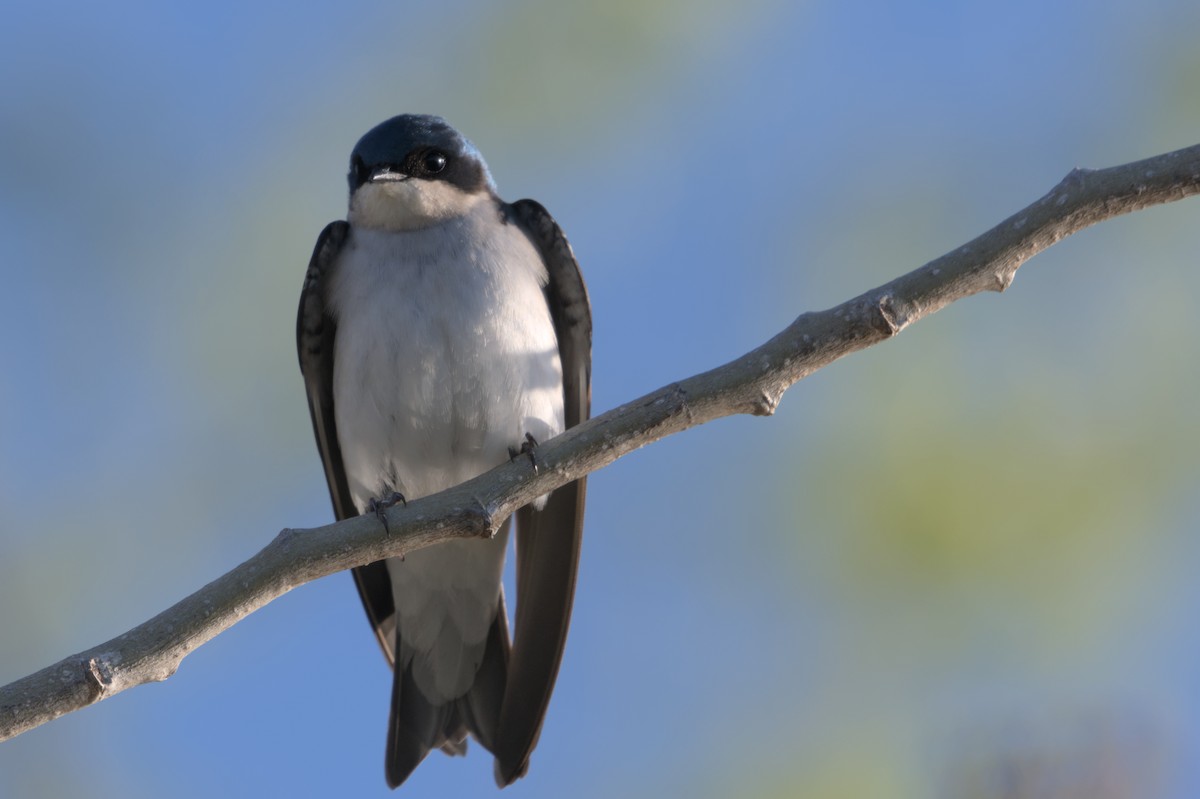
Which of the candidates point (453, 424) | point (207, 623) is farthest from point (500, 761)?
point (207, 623)

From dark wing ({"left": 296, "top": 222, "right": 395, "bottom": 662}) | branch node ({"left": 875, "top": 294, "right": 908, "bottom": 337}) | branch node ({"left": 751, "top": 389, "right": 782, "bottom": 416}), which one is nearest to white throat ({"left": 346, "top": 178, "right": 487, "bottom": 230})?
dark wing ({"left": 296, "top": 222, "right": 395, "bottom": 662})

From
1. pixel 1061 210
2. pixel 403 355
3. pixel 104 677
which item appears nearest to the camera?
pixel 104 677

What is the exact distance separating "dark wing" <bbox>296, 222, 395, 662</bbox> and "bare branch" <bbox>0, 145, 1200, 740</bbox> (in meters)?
1.79

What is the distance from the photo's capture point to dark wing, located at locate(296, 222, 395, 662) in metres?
4.51

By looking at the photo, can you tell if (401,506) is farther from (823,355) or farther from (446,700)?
(446,700)

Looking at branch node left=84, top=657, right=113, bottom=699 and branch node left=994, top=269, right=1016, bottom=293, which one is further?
branch node left=994, top=269, right=1016, bottom=293

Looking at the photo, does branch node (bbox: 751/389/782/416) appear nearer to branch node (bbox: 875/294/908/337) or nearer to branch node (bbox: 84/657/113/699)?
branch node (bbox: 875/294/908/337)

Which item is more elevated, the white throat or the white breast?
the white throat

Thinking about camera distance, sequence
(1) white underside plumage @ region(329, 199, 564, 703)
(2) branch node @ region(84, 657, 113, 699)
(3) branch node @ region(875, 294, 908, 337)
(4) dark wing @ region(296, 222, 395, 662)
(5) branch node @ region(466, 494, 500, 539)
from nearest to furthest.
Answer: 1. (2) branch node @ region(84, 657, 113, 699)
2. (3) branch node @ region(875, 294, 908, 337)
3. (5) branch node @ region(466, 494, 500, 539)
4. (1) white underside plumage @ region(329, 199, 564, 703)
5. (4) dark wing @ region(296, 222, 395, 662)

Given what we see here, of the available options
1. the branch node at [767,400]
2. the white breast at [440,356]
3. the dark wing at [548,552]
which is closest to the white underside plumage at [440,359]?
the white breast at [440,356]

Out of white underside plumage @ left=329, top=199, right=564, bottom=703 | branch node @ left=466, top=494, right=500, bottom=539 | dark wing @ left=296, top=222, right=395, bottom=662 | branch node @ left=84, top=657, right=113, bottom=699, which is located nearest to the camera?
branch node @ left=84, top=657, right=113, bottom=699

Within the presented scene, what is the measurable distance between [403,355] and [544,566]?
794mm

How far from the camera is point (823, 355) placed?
8.80 feet

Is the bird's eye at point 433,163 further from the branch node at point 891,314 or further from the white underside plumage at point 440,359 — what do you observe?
the branch node at point 891,314
